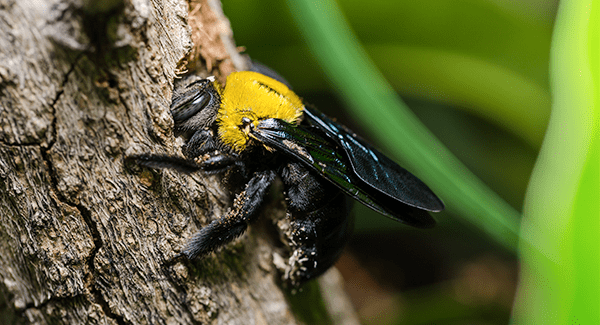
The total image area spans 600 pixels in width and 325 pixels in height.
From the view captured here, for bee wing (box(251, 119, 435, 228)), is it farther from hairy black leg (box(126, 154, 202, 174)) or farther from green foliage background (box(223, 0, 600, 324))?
green foliage background (box(223, 0, 600, 324))

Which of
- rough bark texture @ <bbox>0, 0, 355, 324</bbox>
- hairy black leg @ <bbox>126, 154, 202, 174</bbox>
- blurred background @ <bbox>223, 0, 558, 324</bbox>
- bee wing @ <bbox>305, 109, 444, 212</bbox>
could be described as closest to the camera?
rough bark texture @ <bbox>0, 0, 355, 324</bbox>

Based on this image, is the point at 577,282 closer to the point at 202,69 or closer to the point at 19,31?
the point at 202,69

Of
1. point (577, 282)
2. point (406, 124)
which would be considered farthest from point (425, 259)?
point (577, 282)

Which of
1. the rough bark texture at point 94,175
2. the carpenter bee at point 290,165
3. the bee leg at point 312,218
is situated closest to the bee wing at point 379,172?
the carpenter bee at point 290,165

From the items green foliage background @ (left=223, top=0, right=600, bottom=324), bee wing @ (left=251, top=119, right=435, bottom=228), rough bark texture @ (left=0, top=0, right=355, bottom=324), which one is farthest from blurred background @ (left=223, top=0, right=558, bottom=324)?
rough bark texture @ (left=0, top=0, right=355, bottom=324)

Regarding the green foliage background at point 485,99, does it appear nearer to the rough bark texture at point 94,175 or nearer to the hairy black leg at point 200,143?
the hairy black leg at point 200,143

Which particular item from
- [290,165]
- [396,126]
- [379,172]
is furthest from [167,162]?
[396,126]
